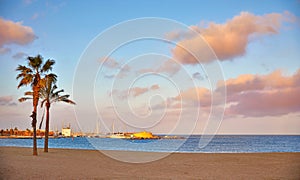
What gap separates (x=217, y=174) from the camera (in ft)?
55.6

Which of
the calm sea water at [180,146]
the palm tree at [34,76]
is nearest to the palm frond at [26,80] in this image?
the palm tree at [34,76]

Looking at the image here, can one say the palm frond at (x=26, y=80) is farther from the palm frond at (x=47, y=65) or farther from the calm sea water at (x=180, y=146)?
the calm sea water at (x=180, y=146)

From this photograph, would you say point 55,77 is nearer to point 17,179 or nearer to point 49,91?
point 49,91

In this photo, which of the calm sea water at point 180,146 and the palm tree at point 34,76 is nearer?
the palm tree at point 34,76

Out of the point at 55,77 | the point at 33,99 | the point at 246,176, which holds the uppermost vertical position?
the point at 55,77

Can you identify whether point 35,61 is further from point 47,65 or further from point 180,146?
point 180,146

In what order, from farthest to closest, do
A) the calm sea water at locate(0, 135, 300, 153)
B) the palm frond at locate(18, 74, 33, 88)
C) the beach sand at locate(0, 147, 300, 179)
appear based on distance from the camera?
the calm sea water at locate(0, 135, 300, 153), the palm frond at locate(18, 74, 33, 88), the beach sand at locate(0, 147, 300, 179)

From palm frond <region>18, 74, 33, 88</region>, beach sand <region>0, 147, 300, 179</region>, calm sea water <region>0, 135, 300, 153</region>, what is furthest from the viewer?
calm sea water <region>0, 135, 300, 153</region>

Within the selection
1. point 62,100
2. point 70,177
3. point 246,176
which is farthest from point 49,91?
point 246,176

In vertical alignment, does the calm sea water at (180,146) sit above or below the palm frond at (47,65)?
below

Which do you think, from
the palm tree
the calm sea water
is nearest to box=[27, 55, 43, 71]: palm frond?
the palm tree

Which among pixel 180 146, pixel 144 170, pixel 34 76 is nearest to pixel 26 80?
pixel 34 76

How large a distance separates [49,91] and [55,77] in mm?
2181

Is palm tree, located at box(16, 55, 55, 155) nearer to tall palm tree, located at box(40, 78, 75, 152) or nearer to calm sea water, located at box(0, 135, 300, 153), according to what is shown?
tall palm tree, located at box(40, 78, 75, 152)
